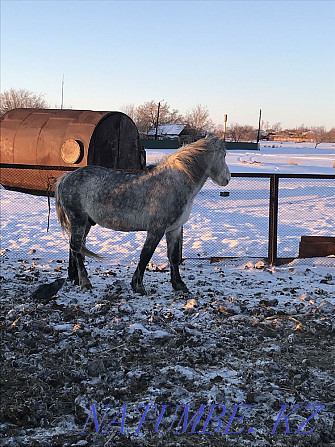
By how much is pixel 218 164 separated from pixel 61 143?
7.02 meters

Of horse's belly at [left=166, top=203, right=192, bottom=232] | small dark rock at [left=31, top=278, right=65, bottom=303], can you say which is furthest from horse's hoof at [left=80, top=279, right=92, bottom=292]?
horse's belly at [left=166, top=203, right=192, bottom=232]

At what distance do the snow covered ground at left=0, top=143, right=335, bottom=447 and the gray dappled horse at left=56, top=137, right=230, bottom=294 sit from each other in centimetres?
70

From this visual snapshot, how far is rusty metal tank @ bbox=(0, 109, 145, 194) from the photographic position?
11688 millimetres

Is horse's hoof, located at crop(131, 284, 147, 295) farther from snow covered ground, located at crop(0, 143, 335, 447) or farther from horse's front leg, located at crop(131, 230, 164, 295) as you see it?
snow covered ground, located at crop(0, 143, 335, 447)

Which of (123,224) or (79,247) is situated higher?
(123,224)

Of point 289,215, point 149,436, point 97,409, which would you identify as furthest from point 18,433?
point 289,215

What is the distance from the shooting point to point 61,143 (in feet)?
39.1

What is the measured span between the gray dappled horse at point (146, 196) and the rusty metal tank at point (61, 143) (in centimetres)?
568

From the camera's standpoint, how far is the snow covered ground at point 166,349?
2789 millimetres

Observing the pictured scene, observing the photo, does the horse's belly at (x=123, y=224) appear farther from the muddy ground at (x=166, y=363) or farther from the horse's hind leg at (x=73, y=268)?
the muddy ground at (x=166, y=363)

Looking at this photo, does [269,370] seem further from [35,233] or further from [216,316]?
[35,233]

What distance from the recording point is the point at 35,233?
10148 mm

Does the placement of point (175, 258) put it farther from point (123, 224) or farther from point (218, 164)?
point (218, 164)

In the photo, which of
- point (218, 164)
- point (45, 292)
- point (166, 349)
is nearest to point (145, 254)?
point (45, 292)
